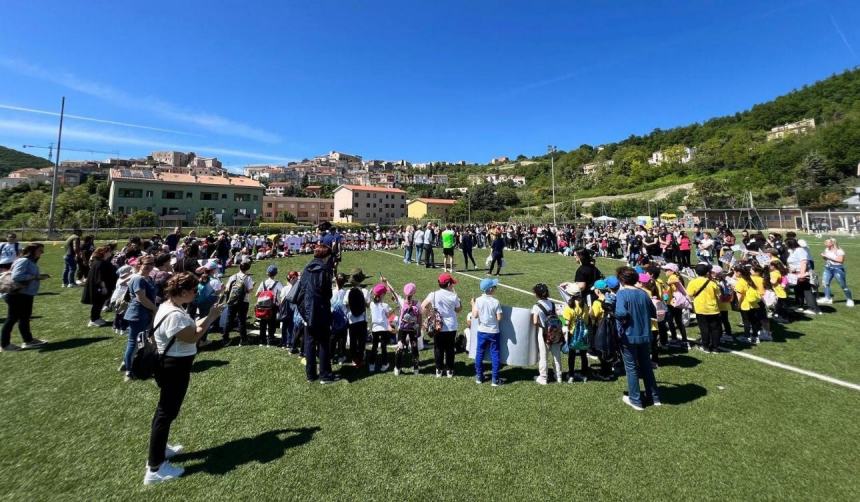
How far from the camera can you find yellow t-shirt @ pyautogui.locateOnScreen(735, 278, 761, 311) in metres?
6.75

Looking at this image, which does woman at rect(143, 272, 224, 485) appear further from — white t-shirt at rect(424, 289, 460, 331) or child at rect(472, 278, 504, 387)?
child at rect(472, 278, 504, 387)

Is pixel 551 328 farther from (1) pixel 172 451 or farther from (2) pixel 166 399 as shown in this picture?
(1) pixel 172 451

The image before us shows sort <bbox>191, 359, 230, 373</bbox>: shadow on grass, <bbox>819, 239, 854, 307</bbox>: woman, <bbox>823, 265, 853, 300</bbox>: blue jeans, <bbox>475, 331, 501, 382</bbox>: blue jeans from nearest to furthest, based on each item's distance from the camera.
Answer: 1. <bbox>475, 331, 501, 382</bbox>: blue jeans
2. <bbox>191, 359, 230, 373</bbox>: shadow on grass
3. <bbox>819, 239, 854, 307</bbox>: woman
4. <bbox>823, 265, 853, 300</bbox>: blue jeans

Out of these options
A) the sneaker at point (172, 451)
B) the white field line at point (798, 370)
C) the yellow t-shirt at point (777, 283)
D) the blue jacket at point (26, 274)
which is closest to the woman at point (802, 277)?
the yellow t-shirt at point (777, 283)

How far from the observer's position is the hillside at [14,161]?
136 m

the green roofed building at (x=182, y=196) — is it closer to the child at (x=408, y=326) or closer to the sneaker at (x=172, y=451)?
the child at (x=408, y=326)

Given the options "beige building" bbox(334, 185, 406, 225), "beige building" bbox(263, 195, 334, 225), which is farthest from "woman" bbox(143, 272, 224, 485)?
"beige building" bbox(334, 185, 406, 225)

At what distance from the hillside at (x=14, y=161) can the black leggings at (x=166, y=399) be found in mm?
202820

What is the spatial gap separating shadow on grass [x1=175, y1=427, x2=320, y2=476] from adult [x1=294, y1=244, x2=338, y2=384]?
1.30m

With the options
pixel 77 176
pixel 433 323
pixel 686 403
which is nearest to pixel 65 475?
pixel 433 323

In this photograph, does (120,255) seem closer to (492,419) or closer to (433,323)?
(433,323)

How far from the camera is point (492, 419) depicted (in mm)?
4199

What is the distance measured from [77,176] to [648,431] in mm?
151084

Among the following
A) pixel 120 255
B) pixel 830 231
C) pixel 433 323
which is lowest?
pixel 433 323
